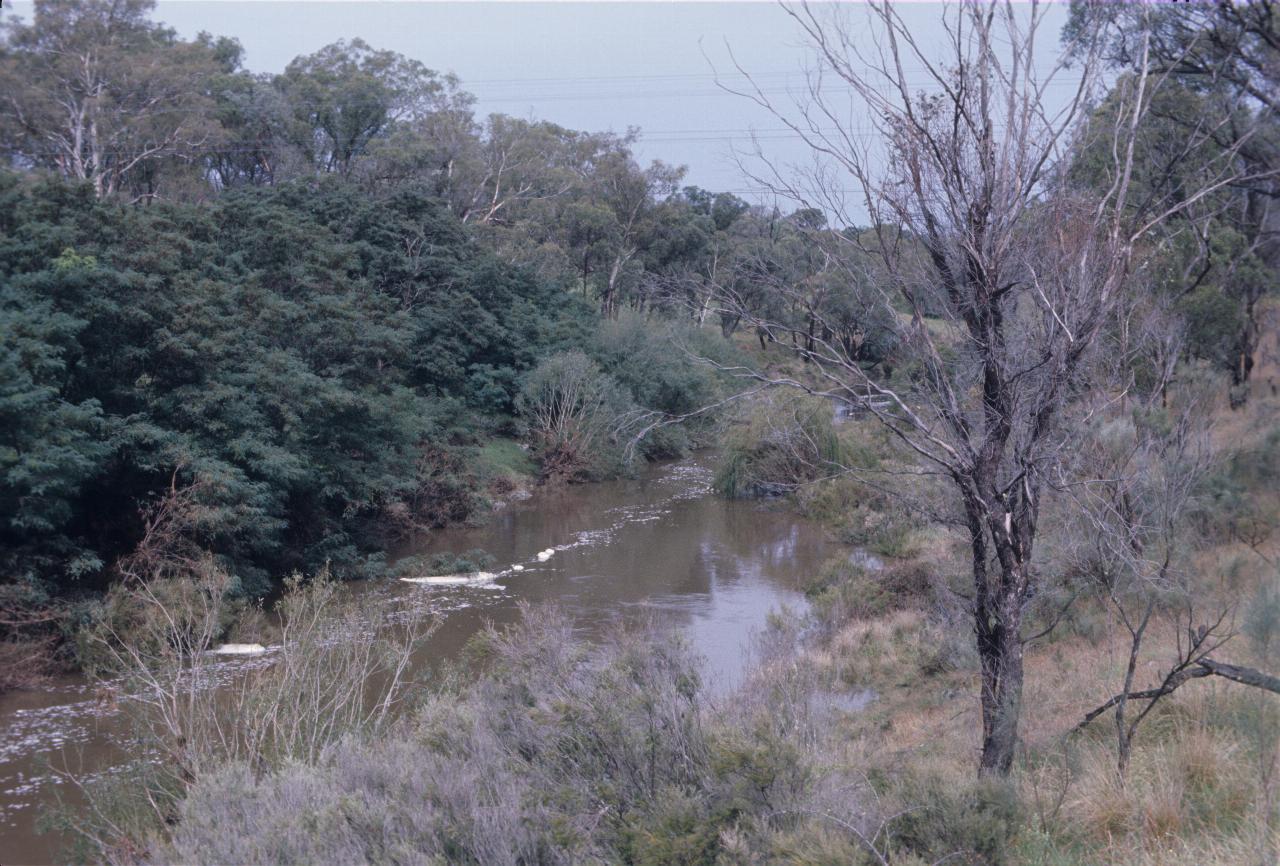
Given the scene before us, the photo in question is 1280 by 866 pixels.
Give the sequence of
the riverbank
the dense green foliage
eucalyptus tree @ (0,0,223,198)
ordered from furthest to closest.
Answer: eucalyptus tree @ (0,0,223,198) → the dense green foliage → the riverbank

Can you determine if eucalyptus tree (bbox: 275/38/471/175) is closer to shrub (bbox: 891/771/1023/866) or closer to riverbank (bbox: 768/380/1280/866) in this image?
riverbank (bbox: 768/380/1280/866)

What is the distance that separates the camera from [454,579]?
20.6 m

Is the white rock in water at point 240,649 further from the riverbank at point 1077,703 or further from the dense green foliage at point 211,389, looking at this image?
the riverbank at point 1077,703

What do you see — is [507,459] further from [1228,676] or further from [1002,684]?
[1228,676]

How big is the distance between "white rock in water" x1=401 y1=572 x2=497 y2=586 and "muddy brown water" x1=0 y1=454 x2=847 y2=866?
32 centimetres

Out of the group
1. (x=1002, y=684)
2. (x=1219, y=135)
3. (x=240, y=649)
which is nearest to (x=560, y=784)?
(x=1002, y=684)

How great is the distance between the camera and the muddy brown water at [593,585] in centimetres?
1195

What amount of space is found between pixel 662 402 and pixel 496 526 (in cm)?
1132

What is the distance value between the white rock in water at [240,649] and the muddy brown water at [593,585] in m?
0.50

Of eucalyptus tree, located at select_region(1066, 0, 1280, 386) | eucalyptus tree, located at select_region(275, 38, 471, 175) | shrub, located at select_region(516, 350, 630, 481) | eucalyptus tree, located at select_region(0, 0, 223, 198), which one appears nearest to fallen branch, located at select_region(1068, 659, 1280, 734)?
eucalyptus tree, located at select_region(1066, 0, 1280, 386)

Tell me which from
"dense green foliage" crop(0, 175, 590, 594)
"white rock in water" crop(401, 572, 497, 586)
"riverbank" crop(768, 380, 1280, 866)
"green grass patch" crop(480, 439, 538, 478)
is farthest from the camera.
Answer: "green grass patch" crop(480, 439, 538, 478)

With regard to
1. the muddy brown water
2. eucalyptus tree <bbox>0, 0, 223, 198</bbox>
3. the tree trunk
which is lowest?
the muddy brown water

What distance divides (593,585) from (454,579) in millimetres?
2994

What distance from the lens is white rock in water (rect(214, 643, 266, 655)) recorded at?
15570 millimetres
